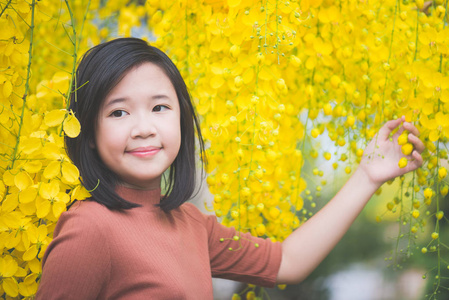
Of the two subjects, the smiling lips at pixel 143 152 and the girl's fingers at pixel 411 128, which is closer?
the smiling lips at pixel 143 152

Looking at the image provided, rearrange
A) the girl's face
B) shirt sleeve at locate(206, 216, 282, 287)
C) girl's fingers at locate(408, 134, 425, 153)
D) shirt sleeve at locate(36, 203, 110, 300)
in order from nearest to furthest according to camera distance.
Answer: shirt sleeve at locate(36, 203, 110, 300)
the girl's face
girl's fingers at locate(408, 134, 425, 153)
shirt sleeve at locate(206, 216, 282, 287)

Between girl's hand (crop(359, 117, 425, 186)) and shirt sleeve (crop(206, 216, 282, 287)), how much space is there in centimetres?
26

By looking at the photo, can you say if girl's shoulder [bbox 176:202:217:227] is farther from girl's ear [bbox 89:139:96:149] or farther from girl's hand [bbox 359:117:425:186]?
girl's hand [bbox 359:117:425:186]

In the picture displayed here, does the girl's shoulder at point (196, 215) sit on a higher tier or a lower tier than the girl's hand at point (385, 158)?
lower

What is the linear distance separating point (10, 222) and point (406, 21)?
840mm

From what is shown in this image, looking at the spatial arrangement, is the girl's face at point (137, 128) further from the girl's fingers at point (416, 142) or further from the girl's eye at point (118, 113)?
the girl's fingers at point (416, 142)

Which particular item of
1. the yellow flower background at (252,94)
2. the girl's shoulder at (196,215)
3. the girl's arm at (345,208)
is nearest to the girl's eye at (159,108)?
the yellow flower background at (252,94)

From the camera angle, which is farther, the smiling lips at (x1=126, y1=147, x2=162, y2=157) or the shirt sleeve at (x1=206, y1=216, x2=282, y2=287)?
the shirt sleeve at (x1=206, y1=216, x2=282, y2=287)

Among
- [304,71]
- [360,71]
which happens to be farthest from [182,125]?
[360,71]

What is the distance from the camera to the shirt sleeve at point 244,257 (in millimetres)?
1153

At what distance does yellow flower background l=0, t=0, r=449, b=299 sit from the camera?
0.88 metres

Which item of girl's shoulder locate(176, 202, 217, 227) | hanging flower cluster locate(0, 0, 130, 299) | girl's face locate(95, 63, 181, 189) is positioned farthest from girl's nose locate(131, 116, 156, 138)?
girl's shoulder locate(176, 202, 217, 227)

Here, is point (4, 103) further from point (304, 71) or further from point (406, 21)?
point (406, 21)

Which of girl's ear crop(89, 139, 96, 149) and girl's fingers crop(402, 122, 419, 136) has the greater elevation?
girl's fingers crop(402, 122, 419, 136)
